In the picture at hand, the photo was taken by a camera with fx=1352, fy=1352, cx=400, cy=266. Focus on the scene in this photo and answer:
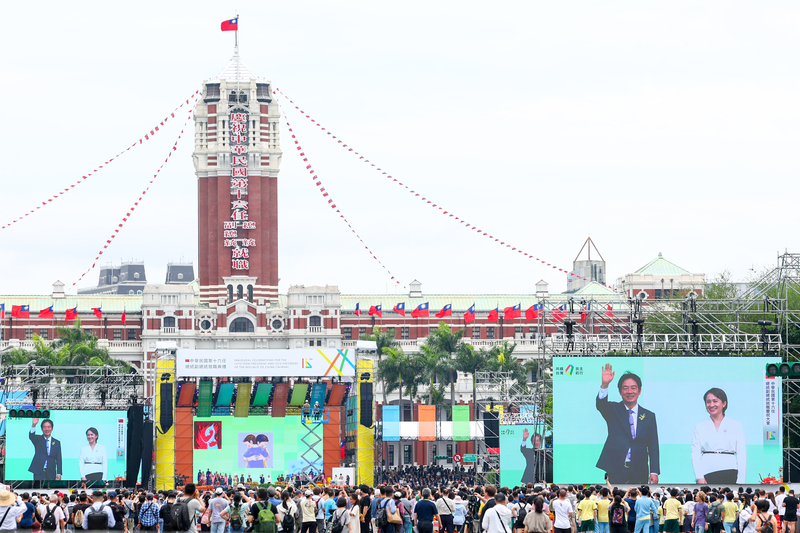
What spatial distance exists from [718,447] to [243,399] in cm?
3142

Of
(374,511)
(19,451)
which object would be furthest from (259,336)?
(374,511)

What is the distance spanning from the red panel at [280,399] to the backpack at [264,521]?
142 ft

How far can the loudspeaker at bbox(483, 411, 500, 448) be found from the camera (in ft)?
203

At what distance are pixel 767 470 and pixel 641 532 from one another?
16.4m

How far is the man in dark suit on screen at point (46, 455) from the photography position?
57531mm

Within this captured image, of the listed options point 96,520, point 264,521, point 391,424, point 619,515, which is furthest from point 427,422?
point 96,520

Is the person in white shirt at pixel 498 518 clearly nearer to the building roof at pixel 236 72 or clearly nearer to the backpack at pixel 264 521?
the backpack at pixel 264 521

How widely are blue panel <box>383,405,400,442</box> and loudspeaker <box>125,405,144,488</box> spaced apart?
935 inches

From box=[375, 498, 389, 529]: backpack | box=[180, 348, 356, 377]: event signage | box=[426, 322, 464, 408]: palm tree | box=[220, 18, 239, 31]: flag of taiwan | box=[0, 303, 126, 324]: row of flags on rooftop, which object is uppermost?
box=[220, 18, 239, 31]: flag of taiwan

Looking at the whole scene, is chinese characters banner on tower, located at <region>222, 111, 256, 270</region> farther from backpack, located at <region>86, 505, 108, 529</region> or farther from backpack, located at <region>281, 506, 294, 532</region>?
backpack, located at <region>86, 505, 108, 529</region>

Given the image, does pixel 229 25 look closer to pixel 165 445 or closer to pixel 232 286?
pixel 232 286

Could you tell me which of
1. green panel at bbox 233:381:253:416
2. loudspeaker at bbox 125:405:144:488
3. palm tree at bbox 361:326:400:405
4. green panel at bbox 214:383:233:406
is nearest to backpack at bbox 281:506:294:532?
loudspeaker at bbox 125:405:144:488

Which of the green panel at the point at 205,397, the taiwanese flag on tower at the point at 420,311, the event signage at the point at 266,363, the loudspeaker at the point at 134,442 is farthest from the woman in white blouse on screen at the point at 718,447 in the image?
the taiwanese flag on tower at the point at 420,311

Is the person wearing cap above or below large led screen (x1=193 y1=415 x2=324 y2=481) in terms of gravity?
above
